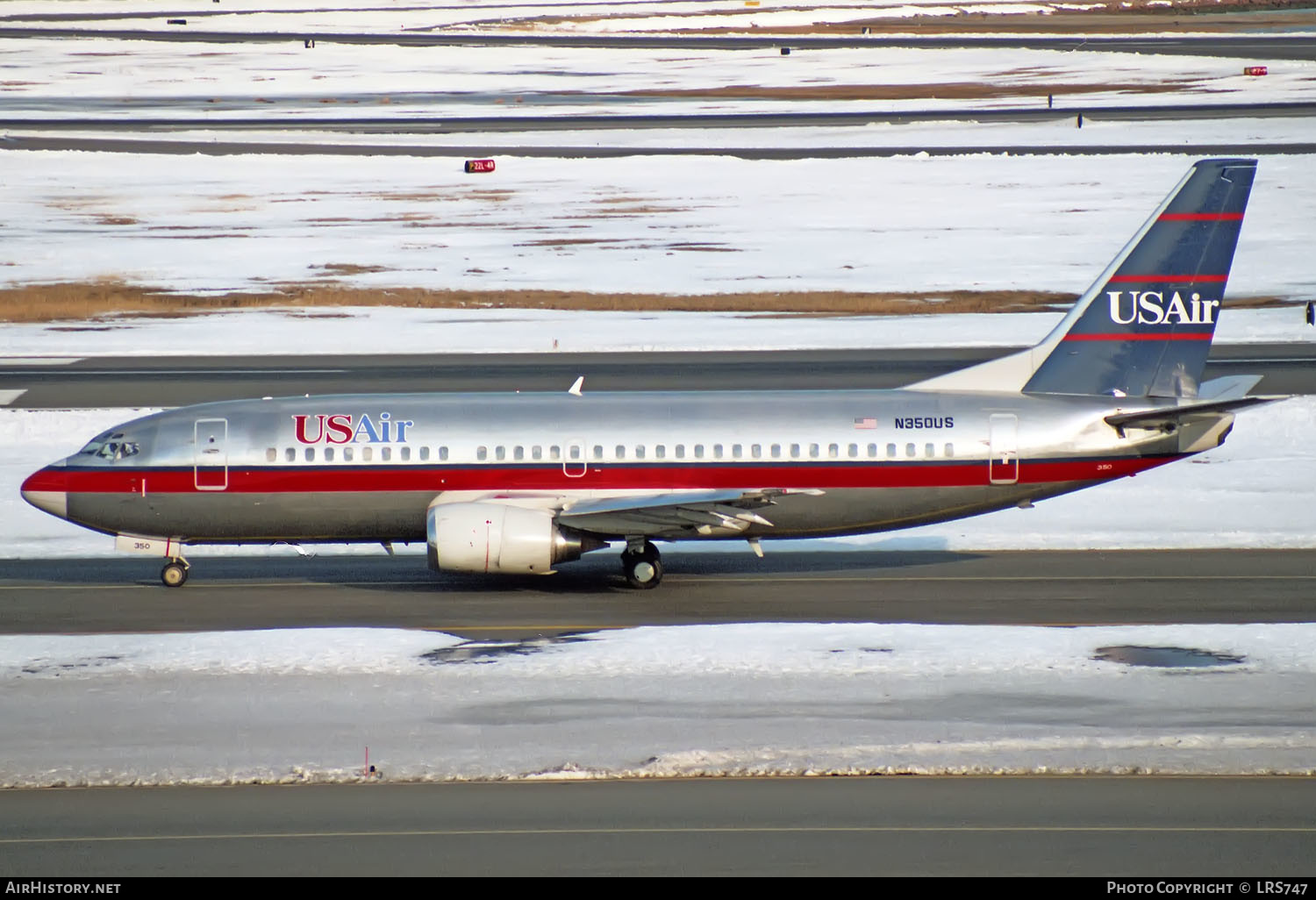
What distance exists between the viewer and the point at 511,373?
50.9 m

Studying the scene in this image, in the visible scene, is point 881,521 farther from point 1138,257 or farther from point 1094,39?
point 1094,39

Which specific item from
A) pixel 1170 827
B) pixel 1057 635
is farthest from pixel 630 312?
pixel 1170 827

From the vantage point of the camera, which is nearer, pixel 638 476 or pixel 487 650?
pixel 487 650

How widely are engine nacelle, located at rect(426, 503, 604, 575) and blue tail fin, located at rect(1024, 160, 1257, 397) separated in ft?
32.7

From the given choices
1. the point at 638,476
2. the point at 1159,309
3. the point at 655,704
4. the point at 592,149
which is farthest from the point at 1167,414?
the point at 592,149

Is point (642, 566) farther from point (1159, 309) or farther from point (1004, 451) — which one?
point (1159, 309)

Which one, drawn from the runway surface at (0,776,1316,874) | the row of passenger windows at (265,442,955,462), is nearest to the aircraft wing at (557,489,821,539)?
the row of passenger windows at (265,442,955,462)

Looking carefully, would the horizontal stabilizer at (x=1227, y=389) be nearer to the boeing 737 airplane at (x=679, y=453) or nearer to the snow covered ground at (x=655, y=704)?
the boeing 737 airplane at (x=679, y=453)

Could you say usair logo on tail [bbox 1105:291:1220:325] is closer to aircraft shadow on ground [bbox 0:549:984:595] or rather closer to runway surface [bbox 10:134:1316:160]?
aircraft shadow on ground [bbox 0:549:984:595]

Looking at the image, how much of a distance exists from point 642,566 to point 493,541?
10.0 ft

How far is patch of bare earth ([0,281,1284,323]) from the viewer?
208ft
